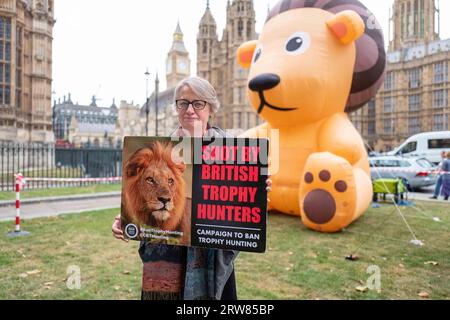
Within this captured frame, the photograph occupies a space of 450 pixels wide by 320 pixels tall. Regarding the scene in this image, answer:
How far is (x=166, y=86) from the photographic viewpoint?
Result: 407 ft

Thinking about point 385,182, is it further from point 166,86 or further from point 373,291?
point 166,86

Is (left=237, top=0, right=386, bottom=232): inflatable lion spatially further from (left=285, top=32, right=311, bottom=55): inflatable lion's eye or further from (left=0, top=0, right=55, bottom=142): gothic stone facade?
(left=0, top=0, right=55, bottom=142): gothic stone facade

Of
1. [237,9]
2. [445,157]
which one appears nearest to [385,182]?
[445,157]

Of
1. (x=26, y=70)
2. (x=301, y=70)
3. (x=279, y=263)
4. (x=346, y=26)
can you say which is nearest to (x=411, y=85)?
(x=26, y=70)

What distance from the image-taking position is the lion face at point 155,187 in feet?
6.40

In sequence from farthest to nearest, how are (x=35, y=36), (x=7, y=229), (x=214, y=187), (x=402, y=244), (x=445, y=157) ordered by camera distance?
(x=35, y=36), (x=445, y=157), (x=7, y=229), (x=402, y=244), (x=214, y=187)

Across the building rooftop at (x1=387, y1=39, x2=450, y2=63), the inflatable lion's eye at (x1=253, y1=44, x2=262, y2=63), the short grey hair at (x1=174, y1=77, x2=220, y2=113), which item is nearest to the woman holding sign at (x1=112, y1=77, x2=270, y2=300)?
the short grey hair at (x1=174, y1=77, x2=220, y2=113)

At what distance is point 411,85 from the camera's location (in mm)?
51375

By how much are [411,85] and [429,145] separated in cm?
3111

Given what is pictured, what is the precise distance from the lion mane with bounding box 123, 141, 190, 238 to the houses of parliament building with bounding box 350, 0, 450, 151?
54715mm

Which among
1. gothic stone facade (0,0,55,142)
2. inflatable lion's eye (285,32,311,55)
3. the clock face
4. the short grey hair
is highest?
the clock face

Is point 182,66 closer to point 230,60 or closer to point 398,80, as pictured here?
point 230,60

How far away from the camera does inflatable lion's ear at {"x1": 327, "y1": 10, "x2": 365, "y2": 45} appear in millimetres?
6676
